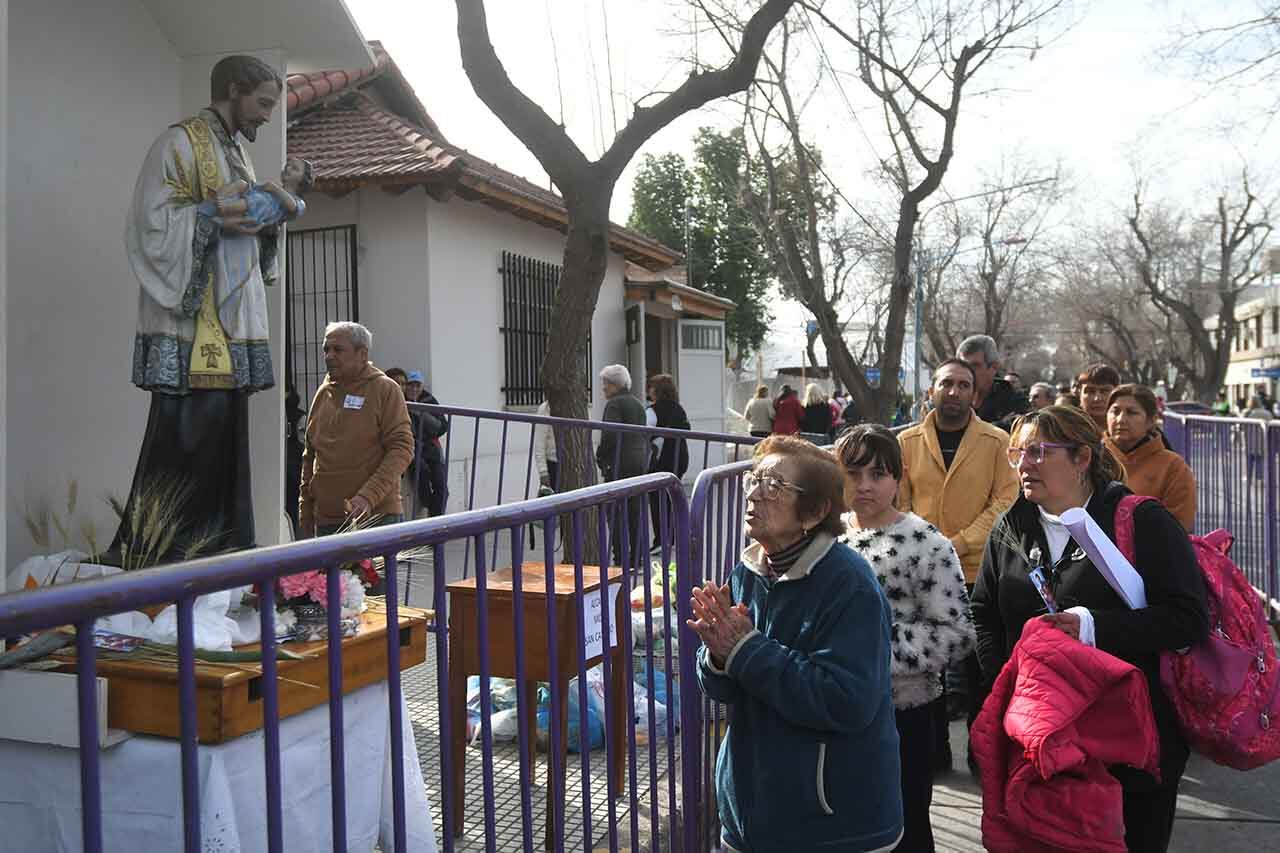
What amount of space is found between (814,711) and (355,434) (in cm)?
351

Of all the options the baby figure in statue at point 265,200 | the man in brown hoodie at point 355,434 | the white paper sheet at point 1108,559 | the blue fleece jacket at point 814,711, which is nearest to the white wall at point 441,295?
the man in brown hoodie at point 355,434

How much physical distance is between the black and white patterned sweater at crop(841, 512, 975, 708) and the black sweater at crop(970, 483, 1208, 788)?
7.8 inches

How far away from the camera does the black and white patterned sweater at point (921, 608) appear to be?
3.48 metres

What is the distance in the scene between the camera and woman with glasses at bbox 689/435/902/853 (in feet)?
8.26

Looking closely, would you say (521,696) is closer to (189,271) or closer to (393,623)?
(393,623)

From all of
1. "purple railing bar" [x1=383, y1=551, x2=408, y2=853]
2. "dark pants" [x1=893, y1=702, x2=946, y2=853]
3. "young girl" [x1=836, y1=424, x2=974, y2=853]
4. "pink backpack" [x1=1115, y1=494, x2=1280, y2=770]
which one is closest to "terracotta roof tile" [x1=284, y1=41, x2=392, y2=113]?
"young girl" [x1=836, y1=424, x2=974, y2=853]

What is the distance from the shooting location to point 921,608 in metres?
3.54

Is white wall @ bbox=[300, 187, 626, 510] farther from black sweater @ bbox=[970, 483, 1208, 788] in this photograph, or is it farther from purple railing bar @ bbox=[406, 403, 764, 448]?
black sweater @ bbox=[970, 483, 1208, 788]

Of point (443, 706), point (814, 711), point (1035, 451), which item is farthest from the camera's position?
point (1035, 451)

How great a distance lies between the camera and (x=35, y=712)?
269cm

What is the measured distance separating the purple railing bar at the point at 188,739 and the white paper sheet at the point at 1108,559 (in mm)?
2494

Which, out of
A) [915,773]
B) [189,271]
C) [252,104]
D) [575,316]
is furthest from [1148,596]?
[575,316]

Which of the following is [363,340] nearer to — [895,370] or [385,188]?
[385,188]

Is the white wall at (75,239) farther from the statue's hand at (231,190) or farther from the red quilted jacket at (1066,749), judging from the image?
the red quilted jacket at (1066,749)
